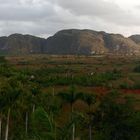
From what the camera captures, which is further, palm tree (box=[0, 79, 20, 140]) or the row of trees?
the row of trees

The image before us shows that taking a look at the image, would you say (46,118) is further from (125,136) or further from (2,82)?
(125,136)

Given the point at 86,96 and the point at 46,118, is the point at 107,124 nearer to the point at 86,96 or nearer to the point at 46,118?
the point at 86,96

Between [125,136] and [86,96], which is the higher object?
[86,96]

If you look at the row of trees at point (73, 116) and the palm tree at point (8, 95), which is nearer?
the palm tree at point (8, 95)

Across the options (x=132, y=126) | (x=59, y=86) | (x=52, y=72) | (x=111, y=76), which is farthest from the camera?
(x=52, y=72)

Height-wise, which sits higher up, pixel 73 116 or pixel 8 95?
pixel 8 95

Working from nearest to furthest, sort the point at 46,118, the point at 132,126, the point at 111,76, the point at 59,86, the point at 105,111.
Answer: the point at 46,118 → the point at 132,126 → the point at 105,111 → the point at 59,86 → the point at 111,76

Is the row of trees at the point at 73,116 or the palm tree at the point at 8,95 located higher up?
the palm tree at the point at 8,95

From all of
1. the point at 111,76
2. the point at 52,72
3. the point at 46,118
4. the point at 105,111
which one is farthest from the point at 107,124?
the point at 52,72

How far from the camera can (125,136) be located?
52.4 m

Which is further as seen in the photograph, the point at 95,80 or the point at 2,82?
the point at 95,80

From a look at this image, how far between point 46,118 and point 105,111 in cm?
2312

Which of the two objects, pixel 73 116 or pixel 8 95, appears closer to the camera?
pixel 8 95

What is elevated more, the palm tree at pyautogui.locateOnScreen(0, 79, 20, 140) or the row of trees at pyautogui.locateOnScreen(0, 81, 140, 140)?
the palm tree at pyautogui.locateOnScreen(0, 79, 20, 140)
